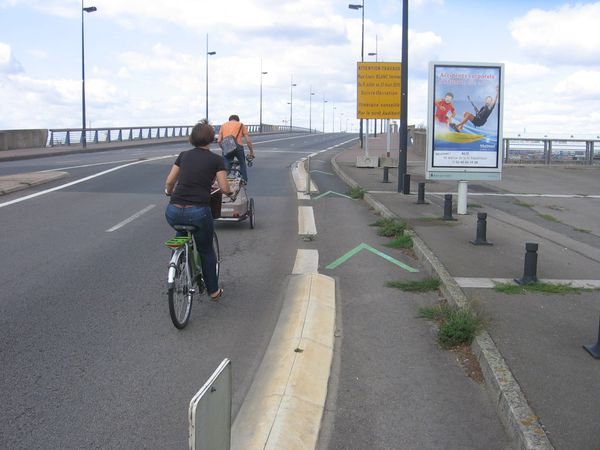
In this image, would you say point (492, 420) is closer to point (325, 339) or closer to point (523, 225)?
point (325, 339)

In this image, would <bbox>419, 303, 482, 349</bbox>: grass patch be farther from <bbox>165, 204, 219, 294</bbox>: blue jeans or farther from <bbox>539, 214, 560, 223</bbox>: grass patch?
<bbox>539, 214, 560, 223</bbox>: grass patch

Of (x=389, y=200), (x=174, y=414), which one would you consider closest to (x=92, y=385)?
(x=174, y=414)

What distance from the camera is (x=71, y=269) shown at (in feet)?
26.7

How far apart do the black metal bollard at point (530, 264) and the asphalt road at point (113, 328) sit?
2792 millimetres

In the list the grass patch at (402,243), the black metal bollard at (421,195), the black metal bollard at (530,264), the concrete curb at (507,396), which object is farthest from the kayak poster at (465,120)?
the concrete curb at (507,396)

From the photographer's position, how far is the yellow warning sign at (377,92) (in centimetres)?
2673

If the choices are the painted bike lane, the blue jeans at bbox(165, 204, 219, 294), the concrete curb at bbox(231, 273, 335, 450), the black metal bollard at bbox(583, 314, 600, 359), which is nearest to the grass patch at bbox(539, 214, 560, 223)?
the painted bike lane

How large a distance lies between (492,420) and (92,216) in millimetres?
9812

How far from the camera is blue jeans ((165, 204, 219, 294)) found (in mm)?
6066

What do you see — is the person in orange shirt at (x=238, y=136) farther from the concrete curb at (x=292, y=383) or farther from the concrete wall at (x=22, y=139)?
the concrete wall at (x=22, y=139)

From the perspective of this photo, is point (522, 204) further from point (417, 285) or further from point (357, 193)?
point (417, 285)

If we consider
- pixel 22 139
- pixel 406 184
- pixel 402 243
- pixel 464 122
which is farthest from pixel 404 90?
pixel 22 139

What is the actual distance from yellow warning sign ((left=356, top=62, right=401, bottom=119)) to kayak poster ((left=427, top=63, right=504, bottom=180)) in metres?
13.8

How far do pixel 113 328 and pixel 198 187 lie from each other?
59.5 inches
